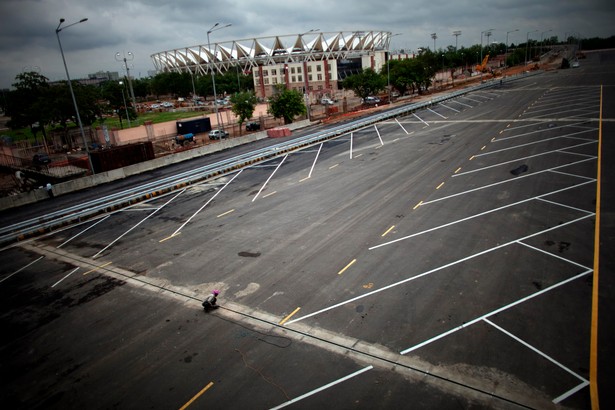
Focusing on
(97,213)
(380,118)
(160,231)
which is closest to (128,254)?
(160,231)

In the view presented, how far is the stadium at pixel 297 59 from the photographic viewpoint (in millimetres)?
122250

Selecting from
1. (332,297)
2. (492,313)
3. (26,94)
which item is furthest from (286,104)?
(492,313)

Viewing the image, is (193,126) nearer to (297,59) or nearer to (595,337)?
(595,337)

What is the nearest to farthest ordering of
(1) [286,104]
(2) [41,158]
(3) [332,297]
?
1. (3) [332,297]
2. (2) [41,158]
3. (1) [286,104]

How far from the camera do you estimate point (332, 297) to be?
39.3 feet

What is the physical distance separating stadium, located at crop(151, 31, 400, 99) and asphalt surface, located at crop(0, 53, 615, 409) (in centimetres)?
8907

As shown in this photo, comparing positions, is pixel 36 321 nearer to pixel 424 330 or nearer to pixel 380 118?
pixel 424 330

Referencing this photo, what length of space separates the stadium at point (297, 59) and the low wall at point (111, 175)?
6559cm

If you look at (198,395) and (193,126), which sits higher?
(193,126)

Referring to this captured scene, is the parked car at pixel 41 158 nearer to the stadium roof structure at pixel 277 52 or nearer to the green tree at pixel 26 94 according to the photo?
the green tree at pixel 26 94

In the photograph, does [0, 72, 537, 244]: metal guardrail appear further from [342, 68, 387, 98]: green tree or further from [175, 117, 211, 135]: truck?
[342, 68, 387, 98]: green tree

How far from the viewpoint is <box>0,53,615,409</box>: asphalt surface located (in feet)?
28.4

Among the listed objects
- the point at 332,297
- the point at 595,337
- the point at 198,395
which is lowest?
the point at 595,337

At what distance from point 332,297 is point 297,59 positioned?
161643mm
